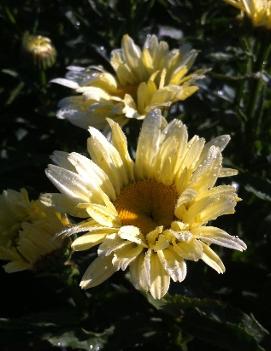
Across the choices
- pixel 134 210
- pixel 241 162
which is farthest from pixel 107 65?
pixel 134 210

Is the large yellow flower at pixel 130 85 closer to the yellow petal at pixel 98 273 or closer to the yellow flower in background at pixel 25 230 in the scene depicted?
the yellow flower in background at pixel 25 230

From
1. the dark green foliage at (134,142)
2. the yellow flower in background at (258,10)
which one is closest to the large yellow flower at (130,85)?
the dark green foliage at (134,142)

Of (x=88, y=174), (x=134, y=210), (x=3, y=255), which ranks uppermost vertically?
(x=88, y=174)

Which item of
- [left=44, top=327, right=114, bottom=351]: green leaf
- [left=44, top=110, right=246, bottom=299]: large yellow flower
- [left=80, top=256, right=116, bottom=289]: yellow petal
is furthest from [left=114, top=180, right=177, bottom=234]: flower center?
[left=44, top=327, right=114, bottom=351]: green leaf

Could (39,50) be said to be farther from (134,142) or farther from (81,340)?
(81,340)

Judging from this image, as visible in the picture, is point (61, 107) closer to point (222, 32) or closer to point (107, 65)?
point (107, 65)

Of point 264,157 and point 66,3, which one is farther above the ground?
point 66,3

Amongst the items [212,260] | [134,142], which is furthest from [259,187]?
[212,260]
